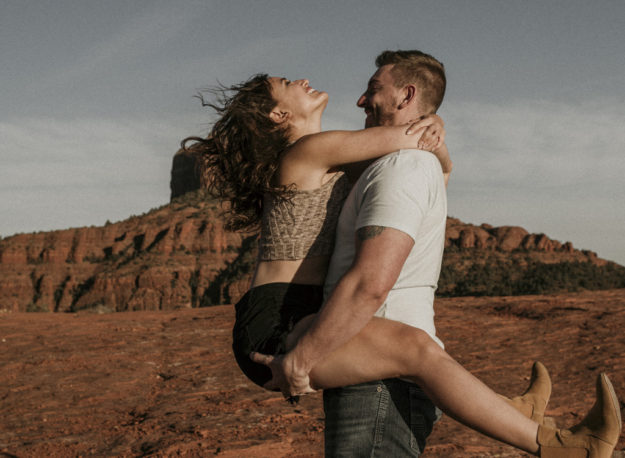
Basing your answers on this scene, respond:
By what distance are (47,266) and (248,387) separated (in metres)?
75.5

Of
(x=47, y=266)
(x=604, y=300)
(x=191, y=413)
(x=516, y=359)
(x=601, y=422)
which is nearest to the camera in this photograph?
(x=601, y=422)

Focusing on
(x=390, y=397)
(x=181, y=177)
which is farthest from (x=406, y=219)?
(x=181, y=177)

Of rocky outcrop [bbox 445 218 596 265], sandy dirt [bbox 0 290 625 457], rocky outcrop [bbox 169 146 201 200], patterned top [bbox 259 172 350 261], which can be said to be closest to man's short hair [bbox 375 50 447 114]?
patterned top [bbox 259 172 350 261]

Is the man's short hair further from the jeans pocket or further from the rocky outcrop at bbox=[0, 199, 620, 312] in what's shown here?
the rocky outcrop at bbox=[0, 199, 620, 312]

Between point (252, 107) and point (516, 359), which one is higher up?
point (252, 107)

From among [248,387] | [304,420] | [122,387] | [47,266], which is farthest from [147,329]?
[47,266]

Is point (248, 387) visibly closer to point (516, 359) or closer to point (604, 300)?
point (516, 359)

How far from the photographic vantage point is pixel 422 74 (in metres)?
2.12

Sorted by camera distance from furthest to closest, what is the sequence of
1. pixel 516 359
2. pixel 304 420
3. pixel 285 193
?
pixel 516 359, pixel 304 420, pixel 285 193

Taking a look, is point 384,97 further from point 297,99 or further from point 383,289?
point 383,289

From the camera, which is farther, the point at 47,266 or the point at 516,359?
the point at 47,266

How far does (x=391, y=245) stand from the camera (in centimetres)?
158

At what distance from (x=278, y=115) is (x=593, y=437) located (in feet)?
5.41

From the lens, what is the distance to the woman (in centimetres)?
169
